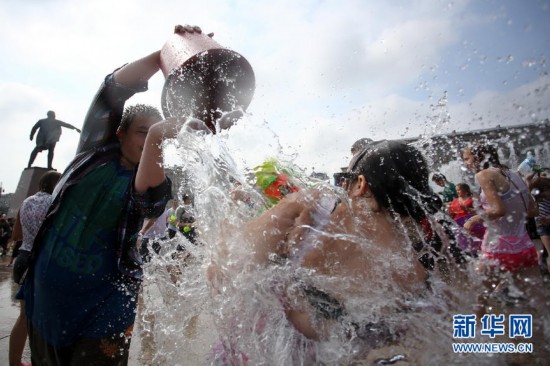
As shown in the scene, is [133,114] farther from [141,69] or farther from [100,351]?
[100,351]

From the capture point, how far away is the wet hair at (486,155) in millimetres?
2592

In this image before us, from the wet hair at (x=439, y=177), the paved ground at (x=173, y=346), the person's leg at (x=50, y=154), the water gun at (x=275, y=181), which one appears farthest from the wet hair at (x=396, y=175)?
the person's leg at (x=50, y=154)

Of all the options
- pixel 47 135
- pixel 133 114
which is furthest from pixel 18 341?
pixel 47 135

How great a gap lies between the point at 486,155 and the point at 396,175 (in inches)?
67.6

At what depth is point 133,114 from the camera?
1.74 metres

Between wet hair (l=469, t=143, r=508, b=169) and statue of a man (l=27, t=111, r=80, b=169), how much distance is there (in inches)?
343

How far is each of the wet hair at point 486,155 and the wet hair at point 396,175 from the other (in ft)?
4.80

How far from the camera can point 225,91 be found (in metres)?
1.79

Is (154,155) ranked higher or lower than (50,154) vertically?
lower

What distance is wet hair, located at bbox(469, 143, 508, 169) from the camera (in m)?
2.59

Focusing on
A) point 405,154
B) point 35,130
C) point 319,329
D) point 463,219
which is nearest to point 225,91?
point 405,154

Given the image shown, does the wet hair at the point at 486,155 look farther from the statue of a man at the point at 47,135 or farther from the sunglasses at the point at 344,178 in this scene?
the statue of a man at the point at 47,135

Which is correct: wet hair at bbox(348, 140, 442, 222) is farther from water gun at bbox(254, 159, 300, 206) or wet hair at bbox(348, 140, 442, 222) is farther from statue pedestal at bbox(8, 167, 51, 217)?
statue pedestal at bbox(8, 167, 51, 217)

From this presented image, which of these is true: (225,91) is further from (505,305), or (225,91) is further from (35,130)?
(35,130)
